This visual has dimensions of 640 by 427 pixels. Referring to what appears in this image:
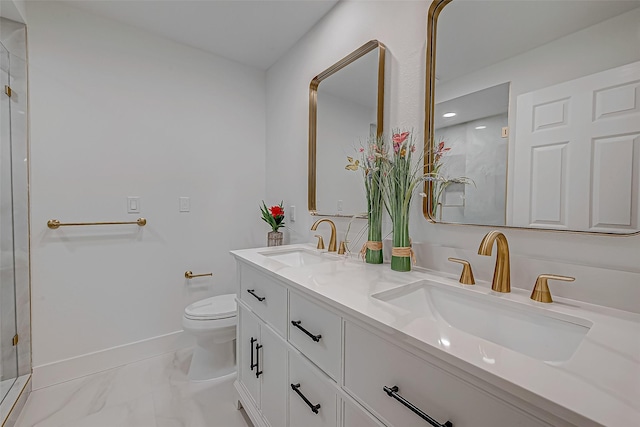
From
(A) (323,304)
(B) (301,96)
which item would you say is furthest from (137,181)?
(A) (323,304)

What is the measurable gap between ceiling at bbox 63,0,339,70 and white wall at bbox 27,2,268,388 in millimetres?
114

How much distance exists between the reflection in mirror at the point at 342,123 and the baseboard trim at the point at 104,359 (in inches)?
59.2

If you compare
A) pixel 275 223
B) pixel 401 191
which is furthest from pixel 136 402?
pixel 401 191

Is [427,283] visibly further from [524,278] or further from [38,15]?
[38,15]

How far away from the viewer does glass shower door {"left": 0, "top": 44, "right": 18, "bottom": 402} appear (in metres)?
1.49

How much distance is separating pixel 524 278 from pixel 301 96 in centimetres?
174

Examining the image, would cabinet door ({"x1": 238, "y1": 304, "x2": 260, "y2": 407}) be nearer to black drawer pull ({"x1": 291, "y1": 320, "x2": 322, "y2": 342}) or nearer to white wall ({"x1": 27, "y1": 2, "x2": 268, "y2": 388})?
black drawer pull ({"x1": 291, "y1": 320, "x2": 322, "y2": 342})

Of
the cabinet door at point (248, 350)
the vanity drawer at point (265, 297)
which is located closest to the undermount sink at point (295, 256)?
the vanity drawer at point (265, 297)

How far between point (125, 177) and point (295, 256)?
4.44ft

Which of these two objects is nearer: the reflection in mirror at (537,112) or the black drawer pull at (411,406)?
the black drawer pull at (411,406)

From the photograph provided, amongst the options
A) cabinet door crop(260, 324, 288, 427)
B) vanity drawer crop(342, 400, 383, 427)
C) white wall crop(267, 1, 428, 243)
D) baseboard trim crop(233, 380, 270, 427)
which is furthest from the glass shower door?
vanity drawer crop(342, 400, 383, 427)

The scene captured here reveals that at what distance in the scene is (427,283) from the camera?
1.00 m

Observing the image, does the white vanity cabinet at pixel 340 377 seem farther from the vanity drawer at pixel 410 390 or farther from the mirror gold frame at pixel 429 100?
the mirror gold frame at pixel 429 100

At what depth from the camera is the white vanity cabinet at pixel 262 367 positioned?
1.11 m
